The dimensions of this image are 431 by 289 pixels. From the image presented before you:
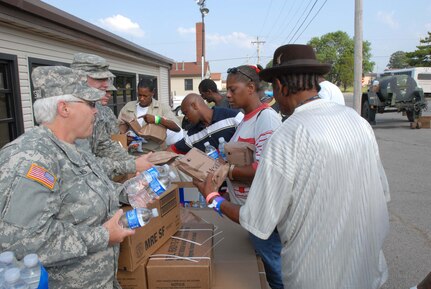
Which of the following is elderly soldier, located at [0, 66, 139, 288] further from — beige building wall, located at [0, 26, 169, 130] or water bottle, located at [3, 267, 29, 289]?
beige building wall, located at [0, 26, 169, 130]

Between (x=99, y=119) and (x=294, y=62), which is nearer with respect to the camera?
(x=294, y=62)

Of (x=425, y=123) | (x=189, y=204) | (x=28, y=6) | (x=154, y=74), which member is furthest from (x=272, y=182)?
(x=425, y=123)

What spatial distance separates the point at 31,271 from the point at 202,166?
4.18ft

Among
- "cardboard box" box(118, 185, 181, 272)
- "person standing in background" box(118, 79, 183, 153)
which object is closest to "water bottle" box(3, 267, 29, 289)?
"cardboard box" box(118, 185, 181, 272)

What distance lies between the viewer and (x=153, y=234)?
2211 mm

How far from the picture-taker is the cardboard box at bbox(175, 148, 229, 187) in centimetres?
236

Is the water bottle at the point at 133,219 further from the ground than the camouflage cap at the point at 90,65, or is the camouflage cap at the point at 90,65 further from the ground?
the camouflage cap at the point at 90,65

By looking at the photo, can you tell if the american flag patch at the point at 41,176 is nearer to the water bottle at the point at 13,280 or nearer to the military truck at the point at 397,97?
the water bottle at the point at 13,280

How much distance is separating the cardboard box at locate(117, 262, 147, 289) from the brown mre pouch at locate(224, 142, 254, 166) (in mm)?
946

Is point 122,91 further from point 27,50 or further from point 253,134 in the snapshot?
point 253,134

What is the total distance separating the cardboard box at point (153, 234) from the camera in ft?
6.51

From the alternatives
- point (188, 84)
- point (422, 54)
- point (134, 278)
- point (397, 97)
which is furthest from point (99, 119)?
point (422, 54)

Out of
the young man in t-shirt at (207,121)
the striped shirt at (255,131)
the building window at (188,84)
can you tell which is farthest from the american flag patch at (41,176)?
the building window at (188,84)

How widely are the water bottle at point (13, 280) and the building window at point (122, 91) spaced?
341 inches
